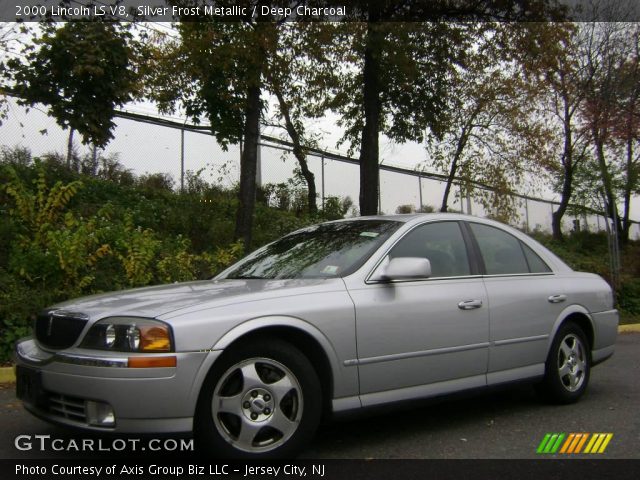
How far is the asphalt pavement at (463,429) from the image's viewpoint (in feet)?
12.8

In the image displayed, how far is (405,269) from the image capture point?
400cm

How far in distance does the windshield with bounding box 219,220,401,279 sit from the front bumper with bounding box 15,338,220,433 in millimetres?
1196

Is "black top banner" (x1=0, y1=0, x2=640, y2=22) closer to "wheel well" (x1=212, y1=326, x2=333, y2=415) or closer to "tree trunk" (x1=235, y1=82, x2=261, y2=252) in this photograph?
"tree trunk" (x1=235, y1=82, x2=261, y2=252)

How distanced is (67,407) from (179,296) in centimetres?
83

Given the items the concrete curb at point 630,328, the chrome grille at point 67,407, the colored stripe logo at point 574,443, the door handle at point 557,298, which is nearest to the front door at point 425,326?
the colored stripe logo at point 574,443

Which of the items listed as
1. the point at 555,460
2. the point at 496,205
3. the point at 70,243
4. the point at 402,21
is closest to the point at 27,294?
the point at 70,243

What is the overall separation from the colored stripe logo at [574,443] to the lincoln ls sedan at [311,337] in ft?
1.85

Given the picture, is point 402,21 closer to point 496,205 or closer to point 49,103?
point 49,103

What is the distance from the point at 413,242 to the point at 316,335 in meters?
1.24

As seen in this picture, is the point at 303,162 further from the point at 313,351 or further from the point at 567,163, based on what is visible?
the point at 313,351

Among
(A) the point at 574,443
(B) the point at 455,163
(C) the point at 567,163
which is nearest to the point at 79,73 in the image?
(A) the point at 574,443

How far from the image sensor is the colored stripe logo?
399 centimetres

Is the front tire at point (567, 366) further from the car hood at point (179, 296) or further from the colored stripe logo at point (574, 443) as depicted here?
the car hood at point (179, 296)

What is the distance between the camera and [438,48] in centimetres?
1191
